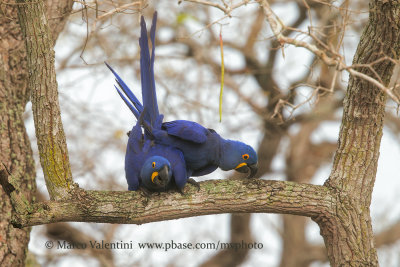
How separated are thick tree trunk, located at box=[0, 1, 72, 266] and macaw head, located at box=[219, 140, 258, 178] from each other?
5.33ft

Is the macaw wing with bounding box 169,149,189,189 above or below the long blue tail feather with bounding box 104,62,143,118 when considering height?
below

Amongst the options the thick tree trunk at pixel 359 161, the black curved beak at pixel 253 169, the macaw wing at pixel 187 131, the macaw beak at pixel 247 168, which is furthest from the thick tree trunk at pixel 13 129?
the thick tree trunk at pixel 359 161

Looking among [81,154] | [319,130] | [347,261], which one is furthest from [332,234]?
[319,130]

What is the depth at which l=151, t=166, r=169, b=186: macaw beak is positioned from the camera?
3.56 meters

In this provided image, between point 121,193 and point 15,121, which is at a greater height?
point 15,121

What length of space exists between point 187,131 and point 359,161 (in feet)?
4.67

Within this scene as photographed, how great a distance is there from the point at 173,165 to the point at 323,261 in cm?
537

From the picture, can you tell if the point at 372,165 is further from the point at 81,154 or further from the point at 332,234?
the point at 81,154

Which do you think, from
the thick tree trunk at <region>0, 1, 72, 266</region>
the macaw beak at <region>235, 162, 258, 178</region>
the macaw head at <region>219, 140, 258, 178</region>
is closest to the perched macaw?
the macaw head at <region>219, 140, 258, 178</region>

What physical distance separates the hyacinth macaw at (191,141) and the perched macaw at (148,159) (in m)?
0.01

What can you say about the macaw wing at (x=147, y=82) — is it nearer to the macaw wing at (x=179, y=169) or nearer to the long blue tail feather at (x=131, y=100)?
the long blue tail feather at (x=131, y=100)

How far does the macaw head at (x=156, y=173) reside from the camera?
3.57m

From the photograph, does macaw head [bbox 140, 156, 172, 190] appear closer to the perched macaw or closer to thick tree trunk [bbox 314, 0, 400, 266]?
the perched macaw

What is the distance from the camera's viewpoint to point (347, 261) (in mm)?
3461
